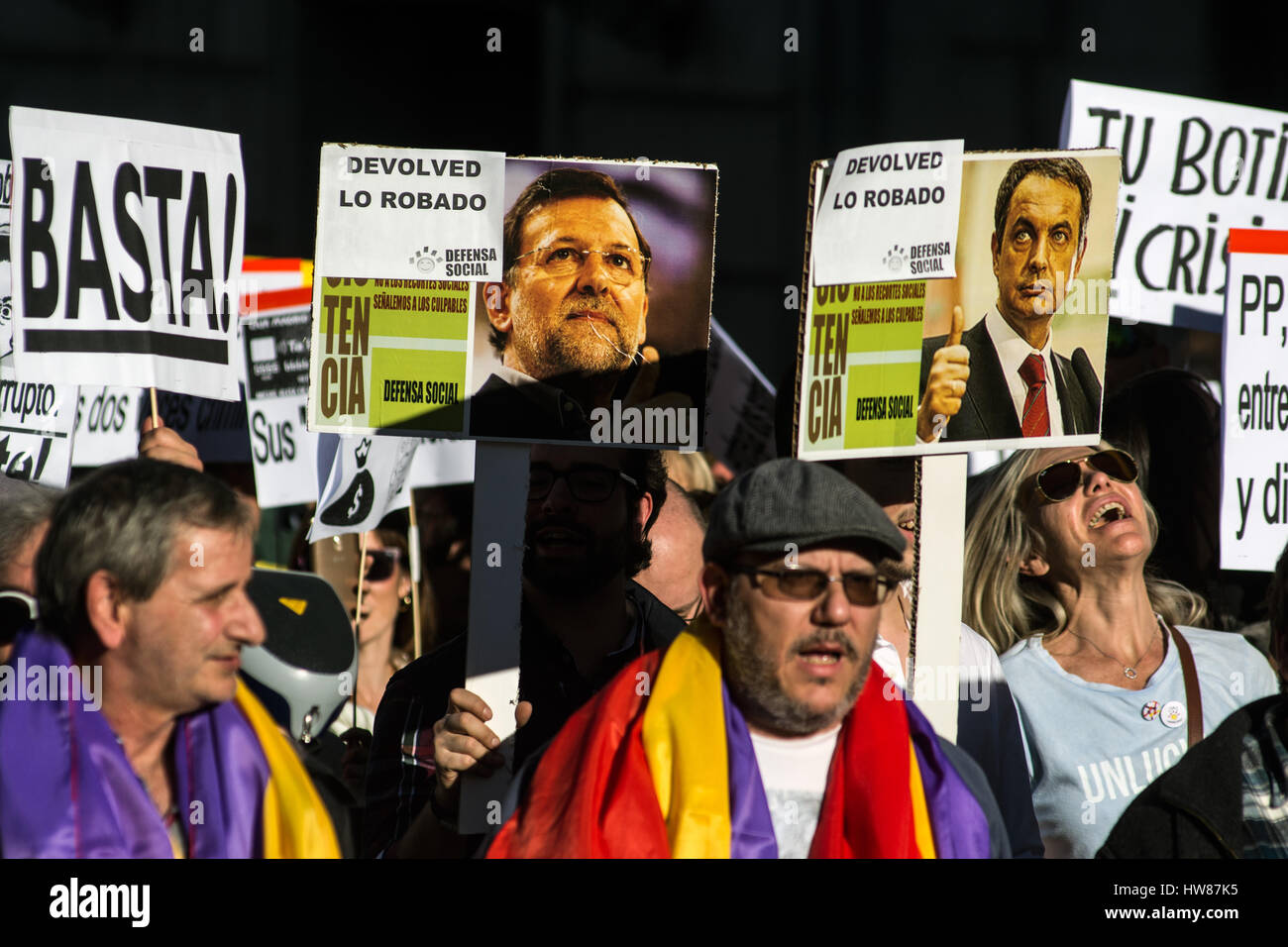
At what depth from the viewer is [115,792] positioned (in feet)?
8.12

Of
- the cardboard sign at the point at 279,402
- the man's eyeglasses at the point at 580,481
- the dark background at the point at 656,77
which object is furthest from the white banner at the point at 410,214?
the dark background at the point at 656,77

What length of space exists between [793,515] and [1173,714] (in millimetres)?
1556

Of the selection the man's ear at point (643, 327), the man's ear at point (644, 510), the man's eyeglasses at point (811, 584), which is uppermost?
the man's ear at point (643, 327)

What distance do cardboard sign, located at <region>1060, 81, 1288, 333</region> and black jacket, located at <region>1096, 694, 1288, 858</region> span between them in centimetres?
218

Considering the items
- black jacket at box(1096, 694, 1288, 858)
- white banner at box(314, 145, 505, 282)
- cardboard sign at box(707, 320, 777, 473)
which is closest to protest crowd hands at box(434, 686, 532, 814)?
white banner at box(314, 145, 505, 282)

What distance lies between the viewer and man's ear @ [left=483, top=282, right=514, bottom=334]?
3.34 m

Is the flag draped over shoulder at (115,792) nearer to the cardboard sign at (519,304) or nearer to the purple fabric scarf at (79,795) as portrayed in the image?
the purple fabric scarf at (79,795)

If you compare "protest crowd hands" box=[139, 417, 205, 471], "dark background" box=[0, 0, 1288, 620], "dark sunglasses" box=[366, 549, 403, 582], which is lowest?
"dark sunglasses" box=[366, 549, 403, 582]

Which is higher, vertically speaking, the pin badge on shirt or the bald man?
the bald man

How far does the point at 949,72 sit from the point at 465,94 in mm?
2910

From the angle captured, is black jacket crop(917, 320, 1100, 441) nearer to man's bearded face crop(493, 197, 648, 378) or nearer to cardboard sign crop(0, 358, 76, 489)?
man's bearded face crop(493, 197, 648, 378)

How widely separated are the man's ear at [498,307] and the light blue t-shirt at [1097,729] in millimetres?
1501

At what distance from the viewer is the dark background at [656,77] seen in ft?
29.4

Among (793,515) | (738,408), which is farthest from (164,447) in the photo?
(738,408)
